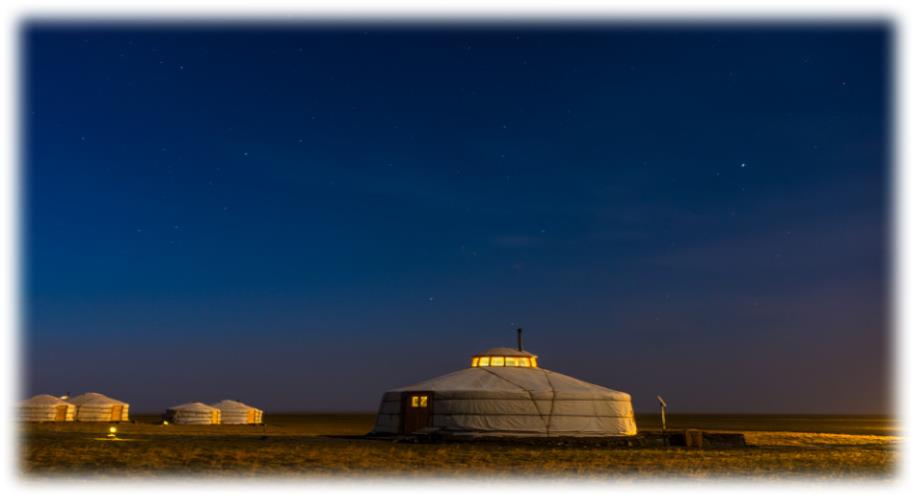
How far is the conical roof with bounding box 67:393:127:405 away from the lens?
6198 cm

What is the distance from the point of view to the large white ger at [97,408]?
61156 mm

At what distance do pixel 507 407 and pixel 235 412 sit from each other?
40730 millimetres

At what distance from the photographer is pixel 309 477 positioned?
14.9m

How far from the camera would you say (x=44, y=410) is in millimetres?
58531

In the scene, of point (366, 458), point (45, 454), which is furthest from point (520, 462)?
point (45, 454)

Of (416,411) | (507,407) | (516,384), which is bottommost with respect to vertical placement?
(416,411)

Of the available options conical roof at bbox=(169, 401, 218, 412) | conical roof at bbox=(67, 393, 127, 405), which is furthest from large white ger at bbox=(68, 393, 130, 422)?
conical roof at bbox=(169, 401, 218, 412)

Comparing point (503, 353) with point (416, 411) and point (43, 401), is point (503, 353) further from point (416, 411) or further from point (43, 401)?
point (43, 401)

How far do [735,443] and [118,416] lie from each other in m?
53.2

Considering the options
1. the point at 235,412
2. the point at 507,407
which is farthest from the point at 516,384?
the point at 235,412

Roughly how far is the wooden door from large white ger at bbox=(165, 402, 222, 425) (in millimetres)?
33638

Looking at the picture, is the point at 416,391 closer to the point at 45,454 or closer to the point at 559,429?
the point at 559,429

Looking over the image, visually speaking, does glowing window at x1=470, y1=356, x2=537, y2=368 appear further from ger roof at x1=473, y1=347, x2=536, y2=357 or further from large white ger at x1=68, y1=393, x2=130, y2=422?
large white ger at x1=68, y1=393, x2=130, y2=422

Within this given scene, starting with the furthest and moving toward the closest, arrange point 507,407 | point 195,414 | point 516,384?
point 195,414, point 516,384, point 507,407
